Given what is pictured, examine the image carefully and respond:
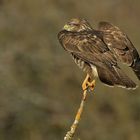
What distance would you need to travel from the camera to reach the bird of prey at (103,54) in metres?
6.33

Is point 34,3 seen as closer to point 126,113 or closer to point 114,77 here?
point 126,113

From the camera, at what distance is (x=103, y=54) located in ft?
21.1

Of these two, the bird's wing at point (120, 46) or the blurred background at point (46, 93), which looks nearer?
the bird's wing at point (120, 46)

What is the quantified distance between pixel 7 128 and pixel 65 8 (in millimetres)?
6106

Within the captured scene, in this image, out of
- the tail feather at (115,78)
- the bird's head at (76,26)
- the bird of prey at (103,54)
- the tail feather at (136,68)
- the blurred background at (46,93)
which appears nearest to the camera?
the tail feather at (115,78)

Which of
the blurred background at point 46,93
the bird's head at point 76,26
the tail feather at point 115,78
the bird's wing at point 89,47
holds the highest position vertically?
the bird's head at point 76,26

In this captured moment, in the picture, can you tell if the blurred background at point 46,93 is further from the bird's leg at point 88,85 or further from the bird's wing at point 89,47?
the bird's leg at point 88,85

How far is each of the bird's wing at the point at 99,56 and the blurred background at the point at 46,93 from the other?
6.17 meters

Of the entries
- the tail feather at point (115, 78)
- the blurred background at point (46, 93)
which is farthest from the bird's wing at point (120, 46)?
the blurred background at point (46, 93)

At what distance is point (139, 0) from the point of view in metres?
21.1

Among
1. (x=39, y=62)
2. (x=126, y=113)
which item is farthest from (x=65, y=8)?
(x=126, y=113)

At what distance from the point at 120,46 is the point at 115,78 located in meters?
0.31

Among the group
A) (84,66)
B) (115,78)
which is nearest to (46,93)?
(84,66)

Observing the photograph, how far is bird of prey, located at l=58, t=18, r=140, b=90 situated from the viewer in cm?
633
